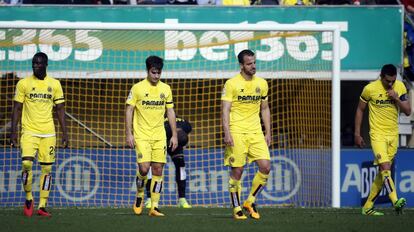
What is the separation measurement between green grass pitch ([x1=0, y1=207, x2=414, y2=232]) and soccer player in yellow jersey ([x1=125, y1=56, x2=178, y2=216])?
1.89ft

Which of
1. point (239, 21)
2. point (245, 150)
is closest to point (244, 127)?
point (245, 150)

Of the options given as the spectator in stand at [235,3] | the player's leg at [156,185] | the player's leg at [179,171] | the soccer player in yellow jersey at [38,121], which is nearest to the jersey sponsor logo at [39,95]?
the soccer player in yellow jersey at [38,121]

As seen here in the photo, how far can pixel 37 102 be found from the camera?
12.7 meters

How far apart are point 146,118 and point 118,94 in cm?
592

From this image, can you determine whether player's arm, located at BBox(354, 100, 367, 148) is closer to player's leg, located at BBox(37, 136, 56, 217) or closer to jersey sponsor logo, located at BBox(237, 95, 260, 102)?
jersey sponsor logo, located at BBox(237, 95, 260, 102)

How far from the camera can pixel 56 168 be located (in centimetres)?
1662

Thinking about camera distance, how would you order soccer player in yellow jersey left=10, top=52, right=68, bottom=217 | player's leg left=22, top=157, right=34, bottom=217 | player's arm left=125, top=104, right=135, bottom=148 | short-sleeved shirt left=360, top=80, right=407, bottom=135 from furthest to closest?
1. short-sleeved shirt left=360, top=80, right=407, bottom=135
2. soccer player in yellow jersey left=10, top=52, right=68, bottom=217
3. player's leg left=22, top=157, right=34, bottom=217
4. player's arm left=125, top=104, right=135, bottom=148

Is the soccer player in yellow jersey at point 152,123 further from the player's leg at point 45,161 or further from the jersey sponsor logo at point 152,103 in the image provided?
the player's leg at point 45,161

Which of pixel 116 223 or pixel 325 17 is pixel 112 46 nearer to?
pixel 325 17

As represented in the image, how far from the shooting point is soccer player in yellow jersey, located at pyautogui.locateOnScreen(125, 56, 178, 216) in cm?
1223

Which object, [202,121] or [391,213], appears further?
A: [202,121]

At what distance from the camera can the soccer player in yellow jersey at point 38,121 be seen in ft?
41.2

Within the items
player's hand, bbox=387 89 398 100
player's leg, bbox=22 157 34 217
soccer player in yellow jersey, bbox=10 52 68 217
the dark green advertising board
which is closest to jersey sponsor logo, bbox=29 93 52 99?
soccer player in yellow jersey, bbox=10 52 68 217

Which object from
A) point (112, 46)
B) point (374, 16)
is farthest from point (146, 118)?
point (374, 16)
